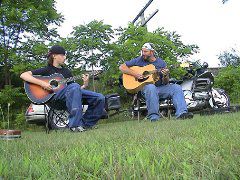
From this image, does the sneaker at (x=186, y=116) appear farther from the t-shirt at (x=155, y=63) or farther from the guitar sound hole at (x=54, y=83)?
the guitar sound hole at (x=54, y=83)

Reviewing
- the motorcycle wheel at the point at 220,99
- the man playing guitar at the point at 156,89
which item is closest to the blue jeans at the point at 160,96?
the man playing guitar at the point at 156,89

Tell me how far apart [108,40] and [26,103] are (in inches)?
104

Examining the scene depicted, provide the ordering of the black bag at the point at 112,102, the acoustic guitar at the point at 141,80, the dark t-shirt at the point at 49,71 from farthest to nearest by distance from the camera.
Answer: the black bag at the point at 112,102 → the acoustic guitar at the point at 141,80 → the dark t-shirt at the point at 49,71

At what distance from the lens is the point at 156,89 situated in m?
6.13

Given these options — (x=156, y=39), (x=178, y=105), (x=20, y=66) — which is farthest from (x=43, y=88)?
(x=156, y=39)

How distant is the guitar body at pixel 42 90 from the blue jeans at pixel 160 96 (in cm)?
141

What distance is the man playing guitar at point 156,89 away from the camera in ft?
19.4

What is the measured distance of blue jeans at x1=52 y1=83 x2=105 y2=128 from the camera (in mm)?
5215

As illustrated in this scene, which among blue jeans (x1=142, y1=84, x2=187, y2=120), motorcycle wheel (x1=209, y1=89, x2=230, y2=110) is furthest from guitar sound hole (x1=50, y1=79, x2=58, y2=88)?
motorcycle wheel (x1=209, y1=89, x2=230, y2=110)

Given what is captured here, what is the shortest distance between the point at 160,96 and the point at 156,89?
0.28 metres

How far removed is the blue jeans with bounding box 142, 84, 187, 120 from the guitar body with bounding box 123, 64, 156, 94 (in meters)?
0.21

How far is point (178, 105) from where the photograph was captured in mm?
5984

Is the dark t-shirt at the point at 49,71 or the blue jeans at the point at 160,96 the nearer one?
the dark t-shirt at the point at 49,71

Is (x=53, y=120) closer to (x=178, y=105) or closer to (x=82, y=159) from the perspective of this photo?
(x=178, y=105)
